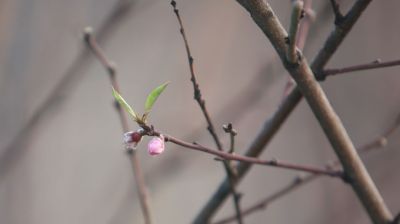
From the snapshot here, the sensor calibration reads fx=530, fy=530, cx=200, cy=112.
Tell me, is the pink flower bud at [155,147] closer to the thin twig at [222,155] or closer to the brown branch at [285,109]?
the thin twig at [222,155]

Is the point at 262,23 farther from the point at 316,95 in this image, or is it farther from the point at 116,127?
the point at 116,127

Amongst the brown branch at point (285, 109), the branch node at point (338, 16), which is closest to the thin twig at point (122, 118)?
the brown branch at point (285, 109)

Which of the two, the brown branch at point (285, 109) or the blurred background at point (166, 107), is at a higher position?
the brown branch at point (285, 109)

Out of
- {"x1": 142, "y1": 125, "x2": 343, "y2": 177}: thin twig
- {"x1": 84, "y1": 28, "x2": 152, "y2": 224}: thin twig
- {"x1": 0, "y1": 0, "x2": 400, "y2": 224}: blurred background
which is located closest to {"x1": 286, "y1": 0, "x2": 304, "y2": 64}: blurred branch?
{"x1": 142, "y1": 125, "x2": 343, "y2": 177}: thin twig

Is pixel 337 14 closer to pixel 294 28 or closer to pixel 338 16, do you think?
pixel 338 16

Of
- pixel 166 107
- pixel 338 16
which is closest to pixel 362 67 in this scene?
pixel 338 16

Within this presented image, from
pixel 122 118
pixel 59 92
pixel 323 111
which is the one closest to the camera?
pixel 323 111
